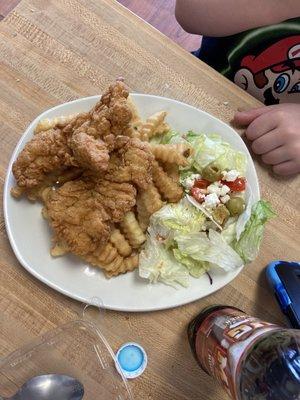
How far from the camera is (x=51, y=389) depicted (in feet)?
3.31

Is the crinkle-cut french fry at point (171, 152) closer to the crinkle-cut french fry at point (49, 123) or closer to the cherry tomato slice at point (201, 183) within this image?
the cherry tomato slice at point (201, 183)

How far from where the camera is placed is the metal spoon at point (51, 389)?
100 centimetres

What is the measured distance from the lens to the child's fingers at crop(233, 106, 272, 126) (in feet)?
4.01

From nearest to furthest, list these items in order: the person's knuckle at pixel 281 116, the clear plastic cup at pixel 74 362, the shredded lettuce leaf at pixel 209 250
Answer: the clear plastic cup at pixel 74 362 < the shredded lettuce leaf at pixel 209 250 < the person's knuckle at pixel 281 116

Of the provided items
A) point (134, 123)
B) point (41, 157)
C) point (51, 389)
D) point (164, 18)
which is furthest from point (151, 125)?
point (164, 18)

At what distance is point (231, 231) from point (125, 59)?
0.48 metres

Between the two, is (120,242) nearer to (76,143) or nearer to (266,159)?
(76,143)

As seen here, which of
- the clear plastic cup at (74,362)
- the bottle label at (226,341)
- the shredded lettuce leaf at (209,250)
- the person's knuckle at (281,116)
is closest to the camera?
the bottle label at (226,341)

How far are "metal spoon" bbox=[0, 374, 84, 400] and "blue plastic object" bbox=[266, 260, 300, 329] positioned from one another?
19.0 inches

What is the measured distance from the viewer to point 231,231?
1161mm

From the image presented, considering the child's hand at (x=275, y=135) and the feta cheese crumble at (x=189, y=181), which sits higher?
the child's hand at (x=275, y=135)

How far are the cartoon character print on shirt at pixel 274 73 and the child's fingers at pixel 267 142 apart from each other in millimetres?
219

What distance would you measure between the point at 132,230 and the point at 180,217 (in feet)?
0.37

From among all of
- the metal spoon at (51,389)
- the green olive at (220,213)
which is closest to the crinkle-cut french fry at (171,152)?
the green olive at (220,213)
